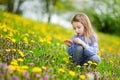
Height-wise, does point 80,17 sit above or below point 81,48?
above

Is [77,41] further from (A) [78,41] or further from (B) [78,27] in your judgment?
(B) [78,27]

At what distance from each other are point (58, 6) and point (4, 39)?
15.8 metres

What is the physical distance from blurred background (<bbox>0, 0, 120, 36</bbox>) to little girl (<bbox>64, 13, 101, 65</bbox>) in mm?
16027

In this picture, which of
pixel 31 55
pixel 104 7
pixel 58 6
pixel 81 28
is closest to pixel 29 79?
pixel 31 55

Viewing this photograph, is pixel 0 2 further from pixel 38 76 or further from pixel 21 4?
pixel 38 76

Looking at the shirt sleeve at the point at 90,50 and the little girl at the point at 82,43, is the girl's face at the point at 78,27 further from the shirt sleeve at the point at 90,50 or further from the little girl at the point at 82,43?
the shirt sleeve at the point at 90,50

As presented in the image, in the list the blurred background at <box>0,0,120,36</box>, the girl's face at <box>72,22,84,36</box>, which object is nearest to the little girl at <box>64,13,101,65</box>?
the girl's face at <box>72,22,84,36</box>

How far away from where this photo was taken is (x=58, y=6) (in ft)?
74.4

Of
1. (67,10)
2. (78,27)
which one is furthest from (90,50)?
(67,10)

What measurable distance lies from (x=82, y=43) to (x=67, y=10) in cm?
2114

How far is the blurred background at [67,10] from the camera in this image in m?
24.2

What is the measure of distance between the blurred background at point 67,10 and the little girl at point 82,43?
52.6 feet

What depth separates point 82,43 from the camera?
6.34 meters

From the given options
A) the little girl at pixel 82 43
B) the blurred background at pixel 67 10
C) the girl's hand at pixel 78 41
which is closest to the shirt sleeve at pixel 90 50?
the little girl at pixel 82 43
